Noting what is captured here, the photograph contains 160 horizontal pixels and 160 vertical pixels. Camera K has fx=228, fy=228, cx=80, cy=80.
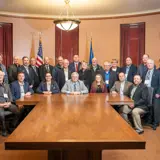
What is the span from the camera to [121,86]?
490 centimetres

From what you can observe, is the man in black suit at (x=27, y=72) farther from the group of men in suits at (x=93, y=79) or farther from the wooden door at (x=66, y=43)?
the wooden door at (x=66, y=43)

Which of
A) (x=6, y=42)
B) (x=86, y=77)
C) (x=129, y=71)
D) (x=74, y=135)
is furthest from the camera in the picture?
(x=6, y=42)

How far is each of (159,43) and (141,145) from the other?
5595 mm

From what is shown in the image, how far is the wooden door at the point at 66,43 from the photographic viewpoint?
7.49 meters

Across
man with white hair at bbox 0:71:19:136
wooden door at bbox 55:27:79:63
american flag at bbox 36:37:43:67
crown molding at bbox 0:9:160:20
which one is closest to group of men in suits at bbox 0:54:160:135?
man with white hair at bbox 0:71:19:136

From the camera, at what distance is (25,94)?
4574 millimetres

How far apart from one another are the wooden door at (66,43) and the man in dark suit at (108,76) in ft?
7.59

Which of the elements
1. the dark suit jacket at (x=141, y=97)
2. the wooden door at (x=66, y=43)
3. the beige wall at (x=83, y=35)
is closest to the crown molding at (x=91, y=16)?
the beige wall at (x=83, y=35)

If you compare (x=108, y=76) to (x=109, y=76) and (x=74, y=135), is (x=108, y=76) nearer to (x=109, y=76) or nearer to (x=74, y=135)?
(x=109, y=76)

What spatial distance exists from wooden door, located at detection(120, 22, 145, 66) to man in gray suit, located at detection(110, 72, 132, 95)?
245 cm

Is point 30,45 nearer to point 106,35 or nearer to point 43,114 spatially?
point 106,35

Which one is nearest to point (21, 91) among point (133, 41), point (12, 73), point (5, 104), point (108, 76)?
point (5, 104)

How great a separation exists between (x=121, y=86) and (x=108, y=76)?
573mm

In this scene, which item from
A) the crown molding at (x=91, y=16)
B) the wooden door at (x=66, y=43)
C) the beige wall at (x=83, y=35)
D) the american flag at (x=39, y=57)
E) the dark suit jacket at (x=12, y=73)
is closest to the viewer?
the dark suit jacket at (x=12, y=73)
